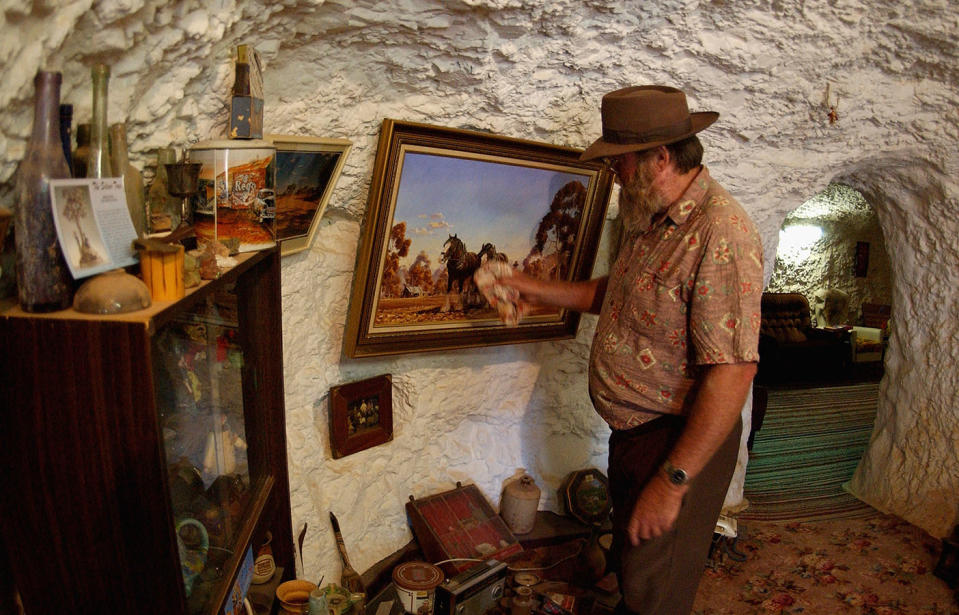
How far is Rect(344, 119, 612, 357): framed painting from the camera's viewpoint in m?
2.13

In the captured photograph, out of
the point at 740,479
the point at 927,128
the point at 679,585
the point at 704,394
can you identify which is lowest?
the point at 740,479

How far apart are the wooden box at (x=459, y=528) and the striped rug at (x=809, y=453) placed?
1.49m

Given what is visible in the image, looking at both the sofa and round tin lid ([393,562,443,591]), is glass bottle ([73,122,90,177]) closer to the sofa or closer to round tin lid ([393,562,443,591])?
round tin lid ([393,562,443,591])

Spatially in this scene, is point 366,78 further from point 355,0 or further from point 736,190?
point 736,190

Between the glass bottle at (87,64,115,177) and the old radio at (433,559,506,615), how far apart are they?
1559mm

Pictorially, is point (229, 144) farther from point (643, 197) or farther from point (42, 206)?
point (643, 197)

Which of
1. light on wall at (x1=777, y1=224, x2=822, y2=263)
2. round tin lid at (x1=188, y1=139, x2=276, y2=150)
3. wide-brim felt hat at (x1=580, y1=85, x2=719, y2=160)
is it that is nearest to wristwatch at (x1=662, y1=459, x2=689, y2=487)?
wide-brim felt hat at (x1=580, y1=85, x2=719, y2=160)

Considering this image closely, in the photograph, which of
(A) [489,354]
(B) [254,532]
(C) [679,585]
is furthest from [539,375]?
(B) [254,532]

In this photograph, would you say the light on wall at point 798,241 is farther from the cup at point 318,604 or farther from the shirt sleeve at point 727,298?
the cup at point 318,604

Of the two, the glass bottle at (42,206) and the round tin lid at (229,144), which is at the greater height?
the round tin lid at (229,144)

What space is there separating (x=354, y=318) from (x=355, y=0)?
0.96 m

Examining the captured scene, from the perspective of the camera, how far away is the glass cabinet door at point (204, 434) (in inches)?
47.5

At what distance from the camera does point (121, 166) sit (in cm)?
119

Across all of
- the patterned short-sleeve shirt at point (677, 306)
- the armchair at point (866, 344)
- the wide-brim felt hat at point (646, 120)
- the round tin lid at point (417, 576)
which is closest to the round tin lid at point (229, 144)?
the wide-brim felt hat at point (646, 120)
